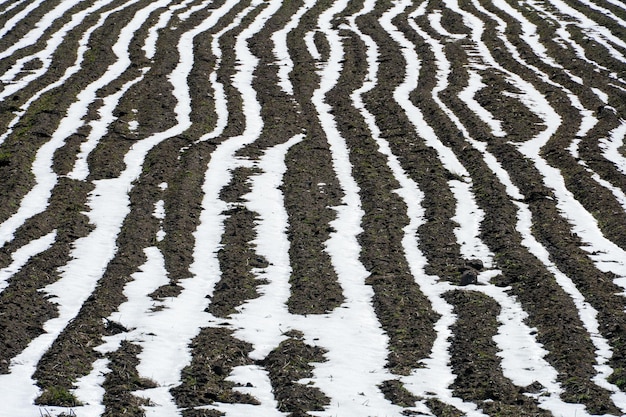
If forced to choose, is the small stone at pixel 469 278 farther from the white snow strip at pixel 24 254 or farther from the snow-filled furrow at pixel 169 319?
the white snow strip at pixel 24 254

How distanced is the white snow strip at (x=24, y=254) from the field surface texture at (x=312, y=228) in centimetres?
4

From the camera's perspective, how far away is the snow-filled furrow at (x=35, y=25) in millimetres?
27459

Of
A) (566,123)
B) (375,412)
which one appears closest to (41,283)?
(375,412)

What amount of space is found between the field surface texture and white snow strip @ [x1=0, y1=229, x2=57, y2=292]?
4 centimetres

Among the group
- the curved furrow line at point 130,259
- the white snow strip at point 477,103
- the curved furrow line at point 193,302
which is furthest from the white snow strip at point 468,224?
the white snow strip at point 477,103

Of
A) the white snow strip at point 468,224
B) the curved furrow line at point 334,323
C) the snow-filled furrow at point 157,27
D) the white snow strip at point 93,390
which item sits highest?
the white snow strip at point 93,390

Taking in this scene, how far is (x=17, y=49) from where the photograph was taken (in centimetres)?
2709

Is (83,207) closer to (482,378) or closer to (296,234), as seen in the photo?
(296,234)

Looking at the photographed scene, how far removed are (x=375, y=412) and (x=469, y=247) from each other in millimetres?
5167

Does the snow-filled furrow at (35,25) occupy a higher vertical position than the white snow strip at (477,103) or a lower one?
higher

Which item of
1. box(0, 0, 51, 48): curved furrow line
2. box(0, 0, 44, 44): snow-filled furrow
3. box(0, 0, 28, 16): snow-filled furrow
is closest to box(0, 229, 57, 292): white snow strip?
box(0, 0, 51, 48): curved furrow line

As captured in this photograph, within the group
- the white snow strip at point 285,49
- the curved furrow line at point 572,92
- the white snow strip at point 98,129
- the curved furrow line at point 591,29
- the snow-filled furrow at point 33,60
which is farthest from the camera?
the curved furrow line at point 591,29

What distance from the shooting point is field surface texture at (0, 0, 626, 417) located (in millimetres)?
8609

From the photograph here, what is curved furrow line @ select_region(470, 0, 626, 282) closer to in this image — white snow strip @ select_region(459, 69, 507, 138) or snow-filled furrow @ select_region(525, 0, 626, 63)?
white snow strip @ select_region(459, 69, 507, 138)
